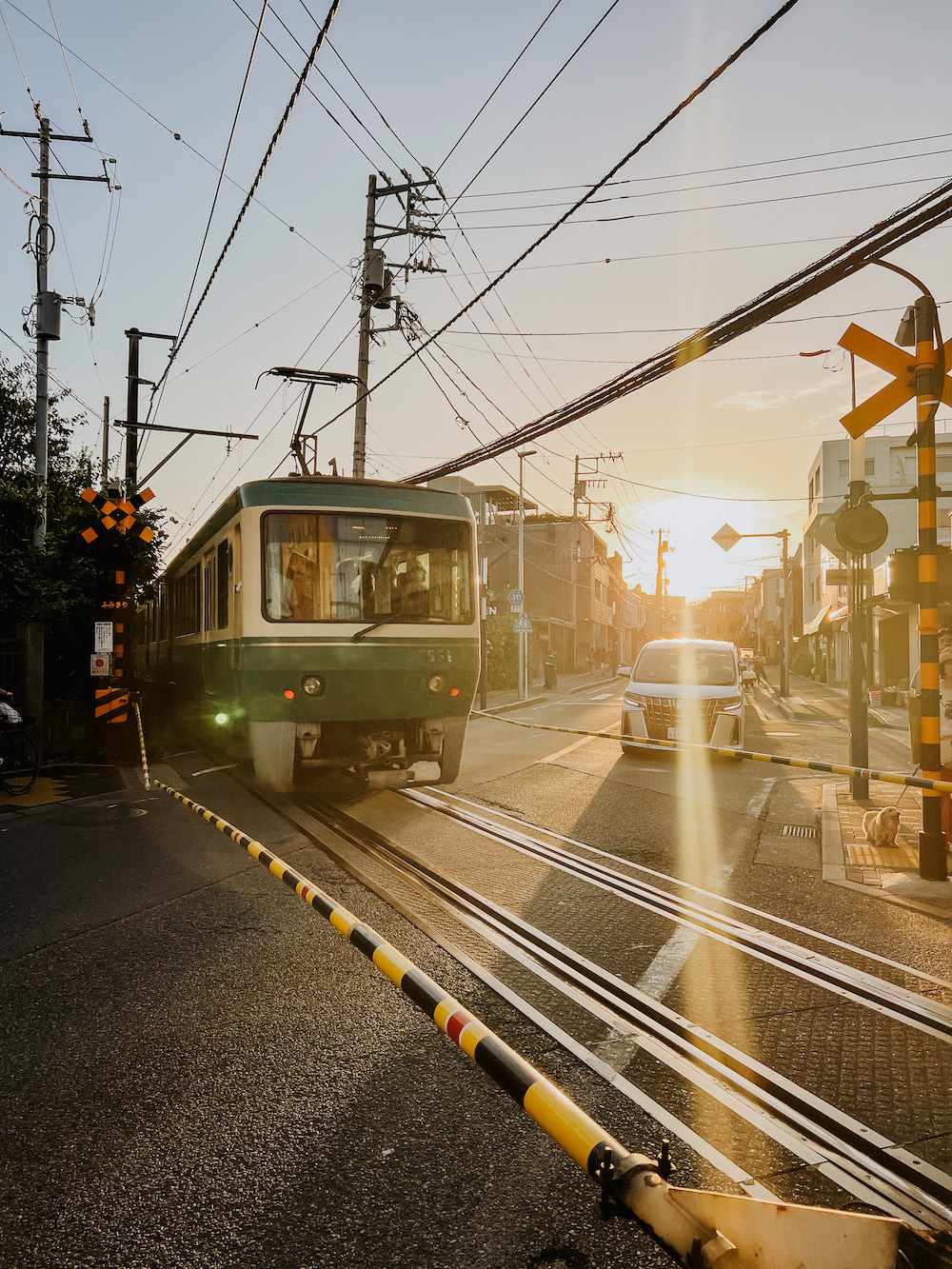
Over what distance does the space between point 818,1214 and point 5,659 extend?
544 inches

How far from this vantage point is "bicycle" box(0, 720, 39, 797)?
990cm

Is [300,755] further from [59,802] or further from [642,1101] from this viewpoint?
[642,1101]

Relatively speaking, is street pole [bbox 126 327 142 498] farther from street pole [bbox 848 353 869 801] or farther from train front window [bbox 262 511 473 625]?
street pole [bbox 848 353 869 801]

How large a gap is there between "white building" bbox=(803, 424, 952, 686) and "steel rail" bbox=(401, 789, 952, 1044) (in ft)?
76.2

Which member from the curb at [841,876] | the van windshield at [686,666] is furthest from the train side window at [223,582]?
the van windshield at [686,666]

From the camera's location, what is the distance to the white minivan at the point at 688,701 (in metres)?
13.0

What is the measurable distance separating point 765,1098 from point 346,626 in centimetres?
602

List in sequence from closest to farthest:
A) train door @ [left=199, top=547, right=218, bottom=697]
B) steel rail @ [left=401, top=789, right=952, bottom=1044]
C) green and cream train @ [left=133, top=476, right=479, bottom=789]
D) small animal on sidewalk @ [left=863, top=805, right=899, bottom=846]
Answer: steel rail @ [left=401, top=789, right=952, bottom=1044]
small animal on sidewalk @ [left=863, top=805, right=899, bottom=846]
green and cream train @ [left=133, top=476, right=479, bottom=789]
train door @ [left=199, top=547, right=218, bottom=697]

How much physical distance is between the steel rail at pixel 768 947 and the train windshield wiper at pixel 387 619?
2326 mm

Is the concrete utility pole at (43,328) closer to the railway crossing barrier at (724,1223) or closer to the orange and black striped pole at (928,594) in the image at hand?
the orange and black striped pole at (928,594)

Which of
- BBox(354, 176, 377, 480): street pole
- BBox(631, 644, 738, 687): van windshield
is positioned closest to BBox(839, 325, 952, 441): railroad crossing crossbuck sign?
BBox(631, 644, 738, 687): van windshield

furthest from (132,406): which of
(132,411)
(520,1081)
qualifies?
(520,1081)

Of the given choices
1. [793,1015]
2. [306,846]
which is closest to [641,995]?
[793,1015]

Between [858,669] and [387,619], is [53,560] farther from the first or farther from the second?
[858,669]
